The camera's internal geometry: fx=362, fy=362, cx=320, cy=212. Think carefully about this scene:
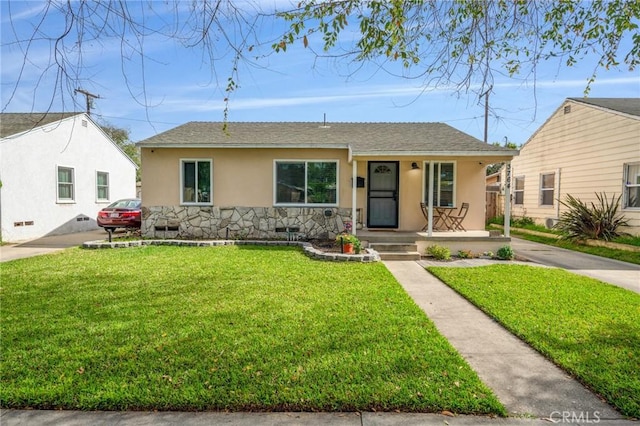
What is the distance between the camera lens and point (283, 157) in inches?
454

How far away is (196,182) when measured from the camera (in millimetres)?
11727

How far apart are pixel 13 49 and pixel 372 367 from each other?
3573 millimetres

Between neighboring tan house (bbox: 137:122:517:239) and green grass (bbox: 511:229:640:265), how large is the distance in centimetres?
320

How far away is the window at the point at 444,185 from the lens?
11.2m

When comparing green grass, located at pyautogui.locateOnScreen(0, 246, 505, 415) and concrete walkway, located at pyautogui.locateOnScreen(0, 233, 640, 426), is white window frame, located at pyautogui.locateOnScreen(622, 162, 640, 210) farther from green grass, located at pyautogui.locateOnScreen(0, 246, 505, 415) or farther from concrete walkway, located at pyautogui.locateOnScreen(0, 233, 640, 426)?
concrete walkway, located at pyautogui.locateOnScreen(0, 233, 640, 426)

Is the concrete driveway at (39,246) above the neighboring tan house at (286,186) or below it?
below


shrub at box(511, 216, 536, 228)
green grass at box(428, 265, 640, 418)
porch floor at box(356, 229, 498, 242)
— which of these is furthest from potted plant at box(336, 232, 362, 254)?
shrub at box(511, 216, 536, 228)

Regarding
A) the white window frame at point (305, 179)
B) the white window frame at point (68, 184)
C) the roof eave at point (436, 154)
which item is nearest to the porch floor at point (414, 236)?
the white window frame at point (305, 179)

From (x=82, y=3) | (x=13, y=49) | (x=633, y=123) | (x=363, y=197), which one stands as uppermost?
(x=633, y=123)

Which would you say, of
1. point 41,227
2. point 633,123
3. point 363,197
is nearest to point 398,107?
point 363,197

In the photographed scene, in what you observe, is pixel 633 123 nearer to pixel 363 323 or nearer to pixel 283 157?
pixel 283 157

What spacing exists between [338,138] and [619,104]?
10001 millimetres

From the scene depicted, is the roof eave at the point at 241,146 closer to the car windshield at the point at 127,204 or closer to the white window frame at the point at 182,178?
the white window frame at the point at 182,178

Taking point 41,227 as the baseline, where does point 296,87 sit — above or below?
above
